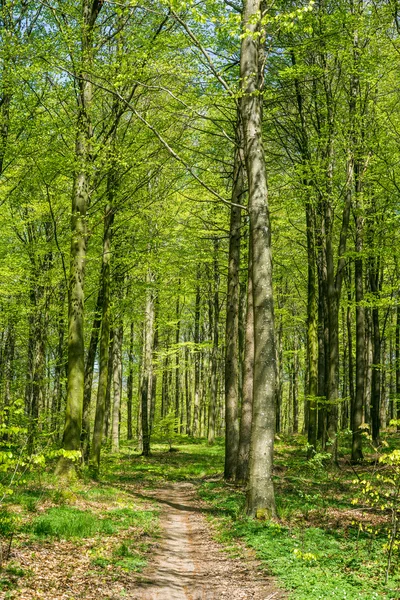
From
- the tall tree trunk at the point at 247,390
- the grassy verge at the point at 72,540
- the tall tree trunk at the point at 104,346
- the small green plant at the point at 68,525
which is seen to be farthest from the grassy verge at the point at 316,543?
the tall tree trunk at the point at 104,346

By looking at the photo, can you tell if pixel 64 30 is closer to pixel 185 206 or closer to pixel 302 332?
pixel 185 206

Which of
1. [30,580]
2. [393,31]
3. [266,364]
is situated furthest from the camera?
[393,31]

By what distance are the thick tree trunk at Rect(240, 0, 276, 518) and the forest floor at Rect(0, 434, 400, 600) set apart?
0.70 meters

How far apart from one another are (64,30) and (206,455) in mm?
19168

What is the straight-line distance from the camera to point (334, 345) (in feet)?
51.4

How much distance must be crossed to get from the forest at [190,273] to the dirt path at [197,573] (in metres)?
0.05

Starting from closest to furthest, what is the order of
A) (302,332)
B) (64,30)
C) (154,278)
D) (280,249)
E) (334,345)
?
(64,30) < (334,345) < (154,278) < (280,249) < (302,332)

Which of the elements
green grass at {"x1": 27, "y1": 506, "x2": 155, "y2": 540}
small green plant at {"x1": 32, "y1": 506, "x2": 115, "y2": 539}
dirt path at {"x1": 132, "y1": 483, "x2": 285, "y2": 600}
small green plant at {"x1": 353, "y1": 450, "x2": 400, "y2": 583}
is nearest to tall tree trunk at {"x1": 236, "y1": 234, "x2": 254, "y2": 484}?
dirt path at {"x1": 132, "y1": 483, "x2": 285, "y2": 600}

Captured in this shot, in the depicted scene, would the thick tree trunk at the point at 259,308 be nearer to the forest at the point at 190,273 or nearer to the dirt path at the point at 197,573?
the forest at the point at 190,273

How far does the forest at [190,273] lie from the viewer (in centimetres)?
648

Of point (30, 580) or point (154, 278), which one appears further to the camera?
point (154, 278)

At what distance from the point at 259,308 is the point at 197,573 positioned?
14.4ft

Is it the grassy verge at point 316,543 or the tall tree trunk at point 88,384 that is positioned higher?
the tall tree trunk at point 88,384

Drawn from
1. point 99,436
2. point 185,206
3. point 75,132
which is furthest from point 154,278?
point 75,132
